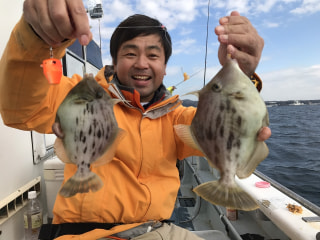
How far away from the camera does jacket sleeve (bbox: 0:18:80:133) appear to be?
155 centimetres

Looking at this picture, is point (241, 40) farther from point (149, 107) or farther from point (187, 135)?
point (149, 107)

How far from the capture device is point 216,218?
452 cm

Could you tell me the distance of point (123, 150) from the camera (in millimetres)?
2305

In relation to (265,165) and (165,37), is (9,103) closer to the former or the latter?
(165,37)

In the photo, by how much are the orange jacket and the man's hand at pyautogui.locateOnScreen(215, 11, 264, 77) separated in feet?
3.29

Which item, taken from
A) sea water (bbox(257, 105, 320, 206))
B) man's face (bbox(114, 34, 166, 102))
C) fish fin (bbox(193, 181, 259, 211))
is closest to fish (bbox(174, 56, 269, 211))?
fish fin (bbox(193, 181, 259, 211))

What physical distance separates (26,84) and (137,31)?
1069 mm

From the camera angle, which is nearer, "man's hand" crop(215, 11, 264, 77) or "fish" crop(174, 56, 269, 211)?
"fish" crop(174, 56, 269, 211)

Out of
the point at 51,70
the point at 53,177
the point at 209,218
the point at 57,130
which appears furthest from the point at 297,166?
the point at 51,70

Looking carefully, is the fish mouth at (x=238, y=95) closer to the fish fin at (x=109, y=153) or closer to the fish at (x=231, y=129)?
the fish at (x=231, y=129)

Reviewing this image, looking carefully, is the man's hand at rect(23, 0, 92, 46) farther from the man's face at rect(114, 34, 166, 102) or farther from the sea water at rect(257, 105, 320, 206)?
the sea water at rect(257, 105, 320, 206)

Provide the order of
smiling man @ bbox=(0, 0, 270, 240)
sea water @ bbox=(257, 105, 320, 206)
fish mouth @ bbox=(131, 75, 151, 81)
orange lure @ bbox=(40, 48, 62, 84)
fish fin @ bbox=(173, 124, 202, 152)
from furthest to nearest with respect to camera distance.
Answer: sea water @ bbox=(257, 105, 320, 206)
fish mouth @ bbox=(131, 75, 151, 81)
smiling man @ bbox=(0, 0, 270, 240)
fish fin @ bbox=(173, 124, 202, 152)
orange lure @ bbox=(40, 48, 62, 84)

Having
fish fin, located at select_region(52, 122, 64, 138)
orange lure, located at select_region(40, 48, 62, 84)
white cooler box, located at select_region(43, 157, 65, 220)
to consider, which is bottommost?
white cooler box, located at select_region(43, 157, 65, 220)

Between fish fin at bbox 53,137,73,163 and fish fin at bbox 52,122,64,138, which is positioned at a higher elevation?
fish fin at bbox 52,122,64,138
